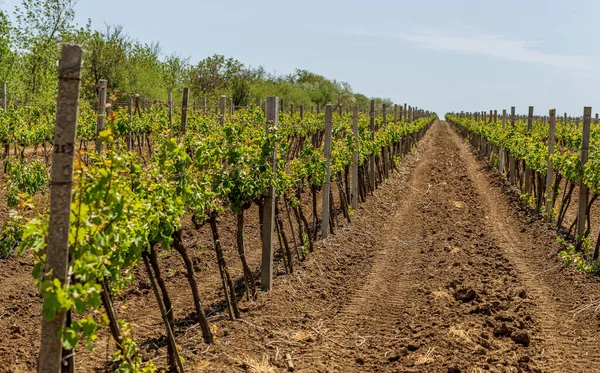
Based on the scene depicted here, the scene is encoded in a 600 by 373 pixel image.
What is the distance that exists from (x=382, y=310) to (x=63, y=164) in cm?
573

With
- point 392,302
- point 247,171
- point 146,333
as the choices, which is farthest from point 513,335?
point 146,333

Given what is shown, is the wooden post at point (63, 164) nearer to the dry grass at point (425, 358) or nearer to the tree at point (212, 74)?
the dry grass at point (425, 358)

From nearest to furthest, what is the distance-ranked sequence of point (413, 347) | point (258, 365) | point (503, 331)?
point (258, 365) < point (413, 347) < point (503, 331)

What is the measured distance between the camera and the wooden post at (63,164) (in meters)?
3.38

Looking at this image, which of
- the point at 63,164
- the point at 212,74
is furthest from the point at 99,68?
the point at 63,164

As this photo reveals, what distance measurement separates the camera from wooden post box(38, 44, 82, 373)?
3.38 metres

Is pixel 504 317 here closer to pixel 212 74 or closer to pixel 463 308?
pixel 463 308

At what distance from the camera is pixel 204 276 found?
9.83 metres

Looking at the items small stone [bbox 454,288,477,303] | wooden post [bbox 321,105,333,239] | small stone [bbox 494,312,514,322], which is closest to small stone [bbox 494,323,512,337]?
small stone [bbox 494,312,514,322]

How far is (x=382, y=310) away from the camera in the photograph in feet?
27.5

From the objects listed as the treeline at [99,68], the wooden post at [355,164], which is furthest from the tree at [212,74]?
the wooden post at [355,164]

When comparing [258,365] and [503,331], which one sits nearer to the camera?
[258,365]

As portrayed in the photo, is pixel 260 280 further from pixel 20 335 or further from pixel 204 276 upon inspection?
pixel 20 335

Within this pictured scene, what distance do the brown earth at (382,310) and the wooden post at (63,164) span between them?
5.14 ft
